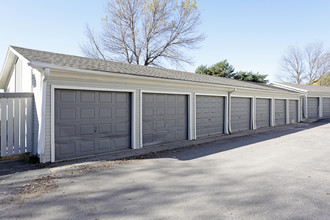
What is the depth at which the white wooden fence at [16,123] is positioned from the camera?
19.6 feet

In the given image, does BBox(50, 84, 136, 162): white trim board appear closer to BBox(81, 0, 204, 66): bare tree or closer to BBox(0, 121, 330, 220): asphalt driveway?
BBox(0, 121, 330, 220): asphalt driveway

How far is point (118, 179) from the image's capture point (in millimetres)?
4457

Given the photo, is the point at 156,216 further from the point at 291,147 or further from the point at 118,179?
the point at 291,147

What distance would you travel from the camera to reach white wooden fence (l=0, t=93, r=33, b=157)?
5961mm

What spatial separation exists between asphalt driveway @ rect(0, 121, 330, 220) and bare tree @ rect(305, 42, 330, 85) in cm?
3946

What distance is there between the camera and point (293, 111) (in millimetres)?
16953

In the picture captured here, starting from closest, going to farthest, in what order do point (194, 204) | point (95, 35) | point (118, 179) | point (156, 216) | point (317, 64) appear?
point (156, 216) < point (194, 204) < point (118, 179) < point (95, 35) < point (317, 64)

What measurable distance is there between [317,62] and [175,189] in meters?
44.4

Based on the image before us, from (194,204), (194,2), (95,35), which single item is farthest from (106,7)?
(194,204)

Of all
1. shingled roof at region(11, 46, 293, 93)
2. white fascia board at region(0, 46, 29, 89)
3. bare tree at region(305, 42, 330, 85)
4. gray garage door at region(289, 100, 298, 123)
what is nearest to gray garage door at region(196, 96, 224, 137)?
shingled roof at region(11, 46, 293, 93)

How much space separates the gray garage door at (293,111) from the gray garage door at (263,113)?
357 cm

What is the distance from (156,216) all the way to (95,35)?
22553 mm

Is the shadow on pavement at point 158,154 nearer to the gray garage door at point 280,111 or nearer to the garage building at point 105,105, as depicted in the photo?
the garage building at point 105,105

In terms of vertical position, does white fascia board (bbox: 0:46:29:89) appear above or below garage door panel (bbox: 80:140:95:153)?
above
